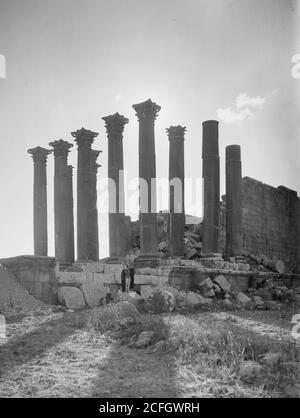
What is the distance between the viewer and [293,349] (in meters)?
7.69

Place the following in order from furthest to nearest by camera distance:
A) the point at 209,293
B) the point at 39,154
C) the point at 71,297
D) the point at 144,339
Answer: the point at 39,154 → the point at 209,293 → the point at 71,297 → the point at 144,339

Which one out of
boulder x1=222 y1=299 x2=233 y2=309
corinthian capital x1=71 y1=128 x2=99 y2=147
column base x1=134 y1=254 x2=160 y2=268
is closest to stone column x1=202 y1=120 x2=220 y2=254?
column base x1=134 y1=254 x2=160 y2=268

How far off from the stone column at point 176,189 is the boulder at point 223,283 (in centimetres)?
285

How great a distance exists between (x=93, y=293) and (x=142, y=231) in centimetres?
472

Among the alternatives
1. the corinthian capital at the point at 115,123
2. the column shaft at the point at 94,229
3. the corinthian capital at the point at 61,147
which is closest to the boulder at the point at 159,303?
the column shaft at the point at 94,229

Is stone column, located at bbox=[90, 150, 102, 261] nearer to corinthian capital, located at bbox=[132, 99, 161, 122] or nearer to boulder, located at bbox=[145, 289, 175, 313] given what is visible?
corinthian capital, located at bbox=[132, 99, 161, 122]

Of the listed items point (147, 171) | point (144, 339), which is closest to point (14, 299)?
point (144, 339)

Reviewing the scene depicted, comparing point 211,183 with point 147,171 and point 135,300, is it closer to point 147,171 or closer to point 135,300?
point 147,171

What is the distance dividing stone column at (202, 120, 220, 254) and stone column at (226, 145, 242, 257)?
4.61 feet

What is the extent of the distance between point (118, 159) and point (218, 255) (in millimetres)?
5351

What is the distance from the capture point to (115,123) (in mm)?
19219

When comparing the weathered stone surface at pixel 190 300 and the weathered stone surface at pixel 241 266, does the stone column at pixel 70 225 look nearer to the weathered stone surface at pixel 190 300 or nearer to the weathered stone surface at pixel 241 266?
the weathered stone surface at pixel 190 300

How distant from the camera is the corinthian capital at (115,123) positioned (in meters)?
19.1
